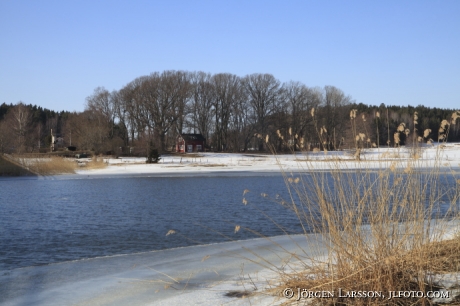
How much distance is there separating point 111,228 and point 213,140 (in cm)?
7725

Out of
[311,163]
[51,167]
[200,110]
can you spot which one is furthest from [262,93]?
[311,163]

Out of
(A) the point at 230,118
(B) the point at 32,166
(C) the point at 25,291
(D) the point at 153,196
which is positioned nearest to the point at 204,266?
(C) the point at 25,291

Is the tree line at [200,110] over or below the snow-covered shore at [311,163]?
over

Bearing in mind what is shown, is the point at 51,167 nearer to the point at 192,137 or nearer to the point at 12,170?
the point at 12,170

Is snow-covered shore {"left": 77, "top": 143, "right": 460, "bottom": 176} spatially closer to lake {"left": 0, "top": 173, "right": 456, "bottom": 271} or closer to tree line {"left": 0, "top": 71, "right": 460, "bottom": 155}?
lake {"left": 0, "top": 173, "right": 456, "bottom": 271}

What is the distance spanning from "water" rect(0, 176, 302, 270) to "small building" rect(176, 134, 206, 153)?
61.1m

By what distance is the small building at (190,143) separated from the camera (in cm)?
8312

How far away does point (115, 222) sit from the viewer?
13.7 meters

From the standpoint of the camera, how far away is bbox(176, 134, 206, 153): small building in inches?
3273

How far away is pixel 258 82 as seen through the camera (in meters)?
84.9

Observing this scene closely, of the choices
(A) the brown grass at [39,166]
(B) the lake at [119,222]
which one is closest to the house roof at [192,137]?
(A) the brown grass at [39,166]

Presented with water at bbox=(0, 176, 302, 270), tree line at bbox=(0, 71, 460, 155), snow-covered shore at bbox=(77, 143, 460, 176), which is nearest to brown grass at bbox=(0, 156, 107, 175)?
snow-covered shore at bbox=(77, 143, 460, 176)

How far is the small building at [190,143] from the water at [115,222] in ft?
201

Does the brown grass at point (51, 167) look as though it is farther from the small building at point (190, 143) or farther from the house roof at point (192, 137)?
the house roof at point (192, 137)
